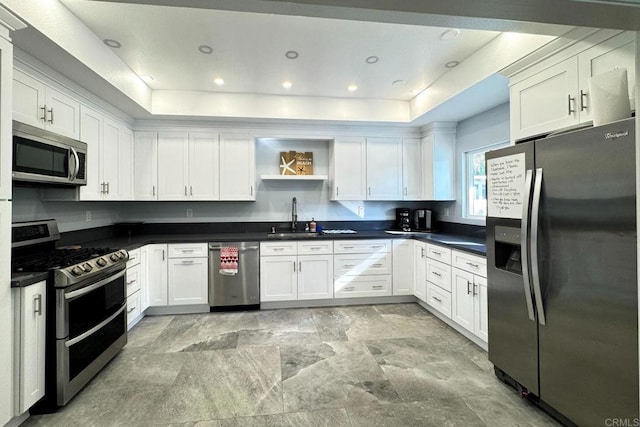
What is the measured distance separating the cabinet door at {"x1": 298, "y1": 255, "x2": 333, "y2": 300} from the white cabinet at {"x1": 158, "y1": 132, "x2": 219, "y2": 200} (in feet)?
4.82

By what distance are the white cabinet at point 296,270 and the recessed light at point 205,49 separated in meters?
2.10

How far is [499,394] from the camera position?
207 centimetres

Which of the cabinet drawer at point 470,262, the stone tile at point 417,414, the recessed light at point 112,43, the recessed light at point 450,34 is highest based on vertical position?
the recessed light at point 112,43

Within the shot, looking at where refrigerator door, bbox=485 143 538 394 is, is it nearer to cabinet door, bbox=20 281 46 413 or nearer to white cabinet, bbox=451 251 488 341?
white cabinet, bbox=451 251 488 341

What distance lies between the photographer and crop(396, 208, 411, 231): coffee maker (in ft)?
14.4

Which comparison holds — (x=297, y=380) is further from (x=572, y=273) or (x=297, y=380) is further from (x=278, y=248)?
(x=572, y=273)

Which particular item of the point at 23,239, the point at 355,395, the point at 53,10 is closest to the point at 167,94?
the point at 53,10

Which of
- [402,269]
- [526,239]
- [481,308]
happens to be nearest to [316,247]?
[402,269]

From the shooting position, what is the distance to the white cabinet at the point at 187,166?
3807 millimetres

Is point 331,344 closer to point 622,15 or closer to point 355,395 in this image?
point 355,395

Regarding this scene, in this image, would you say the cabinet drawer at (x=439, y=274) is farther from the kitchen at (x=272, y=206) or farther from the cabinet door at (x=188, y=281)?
the cabinet door at (x=188, y=281)

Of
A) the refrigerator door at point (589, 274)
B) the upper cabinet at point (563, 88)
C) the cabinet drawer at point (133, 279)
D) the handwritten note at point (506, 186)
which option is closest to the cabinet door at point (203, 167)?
the cabinet drawer at point (133, 279)

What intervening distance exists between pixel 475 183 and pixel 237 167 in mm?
3117

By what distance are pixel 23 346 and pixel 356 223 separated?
3.65 metres
